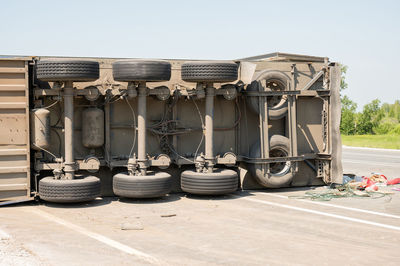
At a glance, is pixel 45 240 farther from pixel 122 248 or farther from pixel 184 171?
pixel 184 171

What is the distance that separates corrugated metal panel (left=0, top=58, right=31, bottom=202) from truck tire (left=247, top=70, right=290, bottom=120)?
5.14 m

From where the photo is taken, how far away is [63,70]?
10.8m

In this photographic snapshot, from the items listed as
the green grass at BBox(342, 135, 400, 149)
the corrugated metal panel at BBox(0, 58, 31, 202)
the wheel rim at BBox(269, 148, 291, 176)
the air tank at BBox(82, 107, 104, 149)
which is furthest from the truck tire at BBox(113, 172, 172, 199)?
the green grass at BBox(342, 135, 400, 149)

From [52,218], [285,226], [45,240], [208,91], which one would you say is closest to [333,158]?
[208,91]

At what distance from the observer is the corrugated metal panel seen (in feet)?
36.1

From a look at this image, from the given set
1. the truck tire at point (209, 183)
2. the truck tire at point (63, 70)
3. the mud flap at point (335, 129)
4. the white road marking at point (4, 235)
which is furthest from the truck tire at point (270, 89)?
the white road marking at point (4, 235)

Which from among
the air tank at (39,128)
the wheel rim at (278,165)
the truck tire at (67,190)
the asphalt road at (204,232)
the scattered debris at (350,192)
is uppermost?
the air tank at (39,128)

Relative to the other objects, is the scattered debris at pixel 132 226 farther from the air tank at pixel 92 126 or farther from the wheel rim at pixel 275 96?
the wheel rim at pixel 275 96

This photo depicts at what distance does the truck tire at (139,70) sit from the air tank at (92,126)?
95 cm

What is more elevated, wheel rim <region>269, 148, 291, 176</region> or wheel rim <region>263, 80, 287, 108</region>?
wheel rim <region>263, 80, 287, 108</region>

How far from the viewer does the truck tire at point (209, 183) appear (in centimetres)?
1167

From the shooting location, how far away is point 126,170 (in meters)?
12.4

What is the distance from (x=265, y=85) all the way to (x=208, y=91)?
154 centimetres

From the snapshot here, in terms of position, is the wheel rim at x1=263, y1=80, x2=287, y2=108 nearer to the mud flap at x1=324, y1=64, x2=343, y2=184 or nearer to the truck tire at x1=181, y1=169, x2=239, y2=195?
→ the mud flap at x1=324, y1=64, x2=343, y2=184
